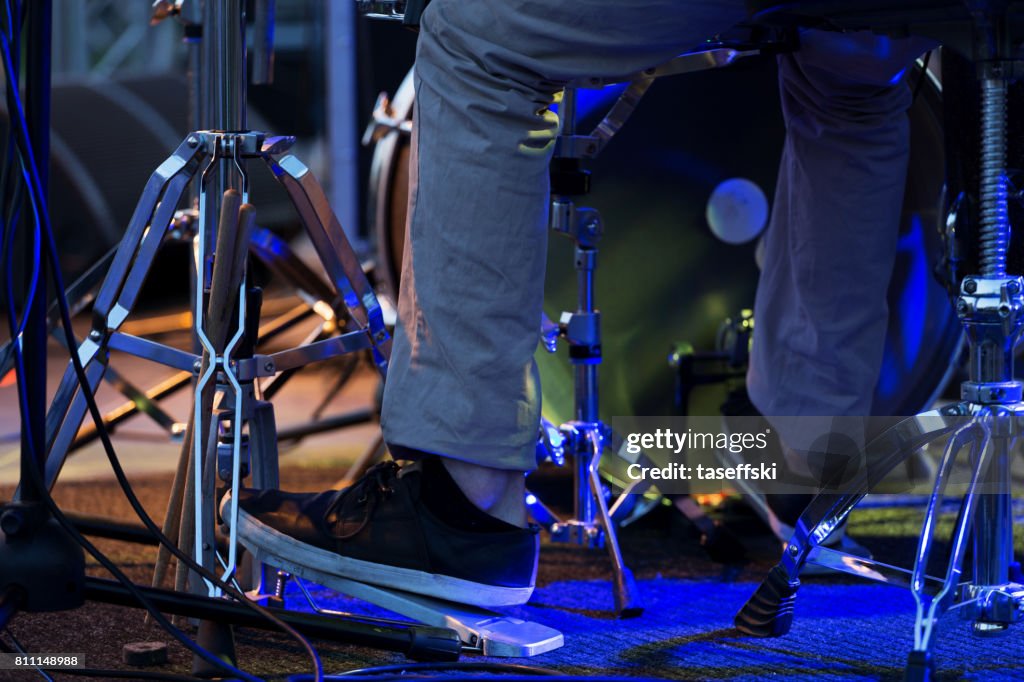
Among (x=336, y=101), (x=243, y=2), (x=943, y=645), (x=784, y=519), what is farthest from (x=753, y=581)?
(x=336, y=101)

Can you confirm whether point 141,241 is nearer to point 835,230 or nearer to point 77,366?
point 77,366

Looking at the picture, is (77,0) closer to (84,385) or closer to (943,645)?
(84,385)

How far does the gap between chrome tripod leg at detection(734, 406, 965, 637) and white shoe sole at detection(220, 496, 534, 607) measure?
23cm

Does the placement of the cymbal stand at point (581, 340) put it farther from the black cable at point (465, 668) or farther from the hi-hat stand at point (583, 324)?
the black cable at point (465, 668)

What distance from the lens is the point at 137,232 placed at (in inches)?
44.6

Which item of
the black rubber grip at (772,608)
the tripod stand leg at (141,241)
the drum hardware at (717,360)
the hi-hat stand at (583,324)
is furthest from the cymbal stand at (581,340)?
the tripod stand leg at (141,241)

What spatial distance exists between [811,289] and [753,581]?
12.9 inches

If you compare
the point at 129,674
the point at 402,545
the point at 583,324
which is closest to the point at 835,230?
the point at 583,324

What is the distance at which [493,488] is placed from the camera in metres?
1.07

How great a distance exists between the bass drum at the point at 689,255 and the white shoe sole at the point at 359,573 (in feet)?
1.84

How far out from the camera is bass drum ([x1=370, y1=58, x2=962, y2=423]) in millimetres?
1644

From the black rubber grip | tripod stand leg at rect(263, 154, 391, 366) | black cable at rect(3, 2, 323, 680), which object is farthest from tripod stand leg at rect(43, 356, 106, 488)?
the black rubber grip

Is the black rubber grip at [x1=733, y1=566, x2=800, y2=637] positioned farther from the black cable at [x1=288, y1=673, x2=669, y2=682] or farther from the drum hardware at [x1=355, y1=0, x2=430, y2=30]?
the drum hardware at [x1=355, y1=0, x2=430, y2=30]

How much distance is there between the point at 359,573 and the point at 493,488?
13cm
